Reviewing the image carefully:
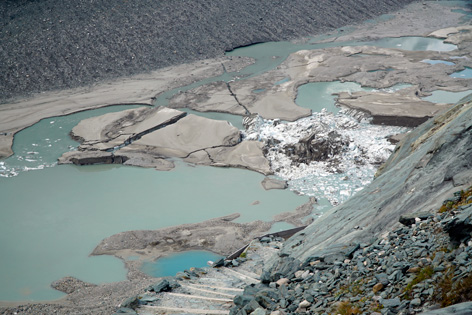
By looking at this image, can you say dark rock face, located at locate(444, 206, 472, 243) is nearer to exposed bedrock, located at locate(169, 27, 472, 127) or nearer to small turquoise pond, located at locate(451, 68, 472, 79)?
exposed bedrock, located at locate(169, 27, 472, 127)

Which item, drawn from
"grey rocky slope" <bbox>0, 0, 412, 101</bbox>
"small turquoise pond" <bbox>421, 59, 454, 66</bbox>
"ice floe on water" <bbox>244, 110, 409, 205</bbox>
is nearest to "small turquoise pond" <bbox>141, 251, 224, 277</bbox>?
"ice floe on water" <bbox>244, 110, 409, 205</bbox>

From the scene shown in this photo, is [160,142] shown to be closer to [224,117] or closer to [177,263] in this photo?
[224,117]

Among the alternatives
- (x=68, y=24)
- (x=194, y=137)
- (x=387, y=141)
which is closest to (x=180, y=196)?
(x=194, y=137)

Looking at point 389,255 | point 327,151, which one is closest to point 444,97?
point 327,151

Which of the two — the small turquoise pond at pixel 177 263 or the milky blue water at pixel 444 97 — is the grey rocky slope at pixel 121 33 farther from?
the small turquoise pond at pixel 177 263

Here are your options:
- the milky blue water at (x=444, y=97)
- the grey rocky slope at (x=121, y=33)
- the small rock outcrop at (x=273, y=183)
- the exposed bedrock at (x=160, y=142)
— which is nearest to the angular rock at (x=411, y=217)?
the small rock outcrop at (x=273, y=183)

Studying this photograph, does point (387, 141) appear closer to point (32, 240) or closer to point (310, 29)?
point (32, 240)
